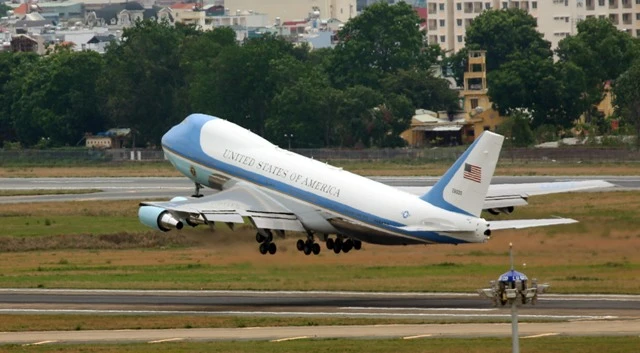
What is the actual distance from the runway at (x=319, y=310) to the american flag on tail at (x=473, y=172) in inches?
249

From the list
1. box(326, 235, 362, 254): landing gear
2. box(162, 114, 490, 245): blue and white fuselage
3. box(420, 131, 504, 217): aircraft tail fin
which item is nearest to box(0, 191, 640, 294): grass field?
box(326, 235, 362, 254): landing gear

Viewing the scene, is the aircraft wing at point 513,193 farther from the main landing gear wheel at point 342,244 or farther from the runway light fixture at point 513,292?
the runway light fixture at point 513,292

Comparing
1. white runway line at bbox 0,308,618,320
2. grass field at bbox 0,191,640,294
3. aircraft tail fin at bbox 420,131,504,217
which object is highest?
aircraft tail fin at bbox 420,131,504,217

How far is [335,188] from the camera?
95062 millimetres

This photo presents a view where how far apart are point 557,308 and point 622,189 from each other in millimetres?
58421

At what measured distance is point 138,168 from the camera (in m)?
185

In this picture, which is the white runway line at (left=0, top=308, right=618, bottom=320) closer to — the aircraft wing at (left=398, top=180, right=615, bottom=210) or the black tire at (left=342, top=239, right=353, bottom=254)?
the black tire at (left=342, top=239, right=353, bottom=254)

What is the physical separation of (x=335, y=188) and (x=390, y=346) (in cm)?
1956

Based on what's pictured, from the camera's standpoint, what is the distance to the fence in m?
176

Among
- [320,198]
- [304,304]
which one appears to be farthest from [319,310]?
[320,198]

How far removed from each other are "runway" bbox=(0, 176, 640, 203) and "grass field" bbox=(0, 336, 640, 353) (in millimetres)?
64900

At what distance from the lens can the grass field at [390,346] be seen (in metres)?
74.3

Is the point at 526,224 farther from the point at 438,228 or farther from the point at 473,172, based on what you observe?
the point at 438,228

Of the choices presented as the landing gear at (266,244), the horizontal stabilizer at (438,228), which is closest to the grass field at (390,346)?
the horizontal stabilizer at (438,228)
